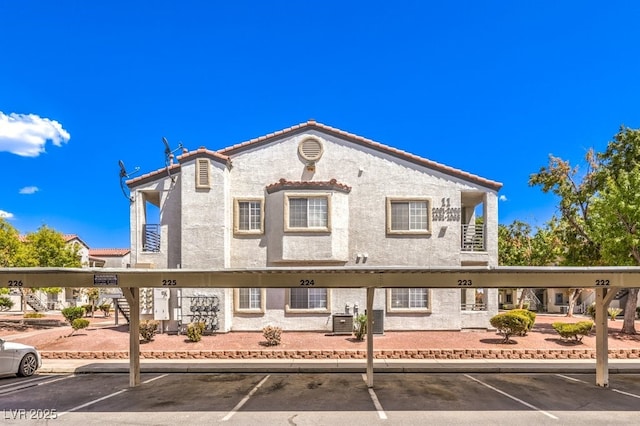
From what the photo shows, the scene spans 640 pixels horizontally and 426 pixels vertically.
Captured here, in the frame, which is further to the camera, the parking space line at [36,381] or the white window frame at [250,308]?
the white window frame at [250,308]

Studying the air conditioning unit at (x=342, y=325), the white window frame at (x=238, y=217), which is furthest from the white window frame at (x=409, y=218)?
the white window frame at (x=238, y=217)

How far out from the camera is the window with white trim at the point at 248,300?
20.2m

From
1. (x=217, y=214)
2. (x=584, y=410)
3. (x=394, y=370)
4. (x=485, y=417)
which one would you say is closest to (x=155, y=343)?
(x=217, y=214)

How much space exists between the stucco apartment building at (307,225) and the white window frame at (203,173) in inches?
2.0

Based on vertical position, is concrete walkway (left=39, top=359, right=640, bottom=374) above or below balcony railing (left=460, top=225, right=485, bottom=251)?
below

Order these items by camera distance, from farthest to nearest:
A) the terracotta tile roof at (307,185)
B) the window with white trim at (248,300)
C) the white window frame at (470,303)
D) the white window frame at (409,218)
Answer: the white window frame at (470,303) → the white window frame at (409,218) → the window with white trim at (248,300) → the terracotta tile roof at (307,185)

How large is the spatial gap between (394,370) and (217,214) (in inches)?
448

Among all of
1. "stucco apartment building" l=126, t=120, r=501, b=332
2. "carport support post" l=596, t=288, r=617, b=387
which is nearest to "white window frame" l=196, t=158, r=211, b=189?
"stucco apartment building" l=126, t=120, r=501, b=332

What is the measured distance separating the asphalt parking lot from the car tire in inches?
11.4

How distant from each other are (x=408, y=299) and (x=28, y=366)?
52.8 ft

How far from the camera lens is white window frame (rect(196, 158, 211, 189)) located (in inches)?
789

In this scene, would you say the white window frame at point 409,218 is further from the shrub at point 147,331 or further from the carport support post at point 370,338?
the shrub at point 147,331

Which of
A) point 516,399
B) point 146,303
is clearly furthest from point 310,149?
point 516,399

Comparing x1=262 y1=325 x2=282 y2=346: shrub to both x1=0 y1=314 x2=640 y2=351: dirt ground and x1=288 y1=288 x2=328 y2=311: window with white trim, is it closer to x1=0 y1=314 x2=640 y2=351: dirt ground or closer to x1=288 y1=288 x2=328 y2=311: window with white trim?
x1=0 y1=314 x2=640 y2=351: dirt ground
